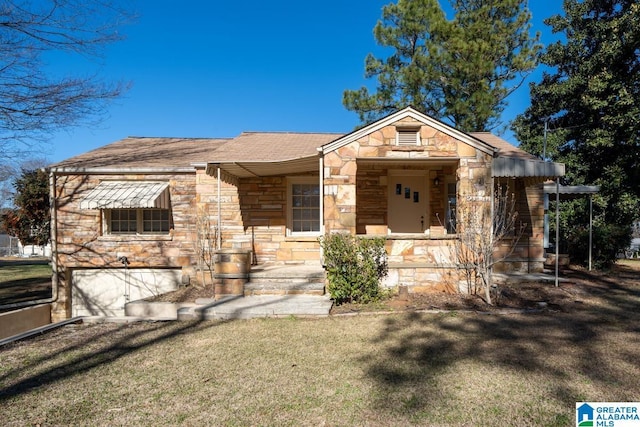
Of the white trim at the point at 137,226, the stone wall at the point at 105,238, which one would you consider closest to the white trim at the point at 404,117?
the stone wall at the point at 105,238

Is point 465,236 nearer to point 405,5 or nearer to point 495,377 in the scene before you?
point 495,377

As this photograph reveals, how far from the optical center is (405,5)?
1908cm

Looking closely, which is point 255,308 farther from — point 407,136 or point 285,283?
point 407,136

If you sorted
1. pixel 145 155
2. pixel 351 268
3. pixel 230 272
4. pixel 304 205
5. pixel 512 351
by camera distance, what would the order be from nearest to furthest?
pixel 512 351
pixel 351 268
pixel 230 272
pixel 304 205
pixel 145 155

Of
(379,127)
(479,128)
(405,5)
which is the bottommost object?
(379,127)

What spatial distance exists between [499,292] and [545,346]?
265cm

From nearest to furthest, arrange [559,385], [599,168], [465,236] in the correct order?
[559,385] → [465,236] → [599,168]

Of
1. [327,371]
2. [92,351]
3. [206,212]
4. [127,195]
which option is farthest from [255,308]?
[127,195]

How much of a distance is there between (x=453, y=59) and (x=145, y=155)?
1587cm

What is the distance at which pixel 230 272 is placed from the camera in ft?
26.3

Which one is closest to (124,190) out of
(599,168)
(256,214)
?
(256,214)

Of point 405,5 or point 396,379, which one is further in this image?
point 405,5

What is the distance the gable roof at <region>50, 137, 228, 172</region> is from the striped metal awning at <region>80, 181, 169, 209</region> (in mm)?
508

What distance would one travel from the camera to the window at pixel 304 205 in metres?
11.2
